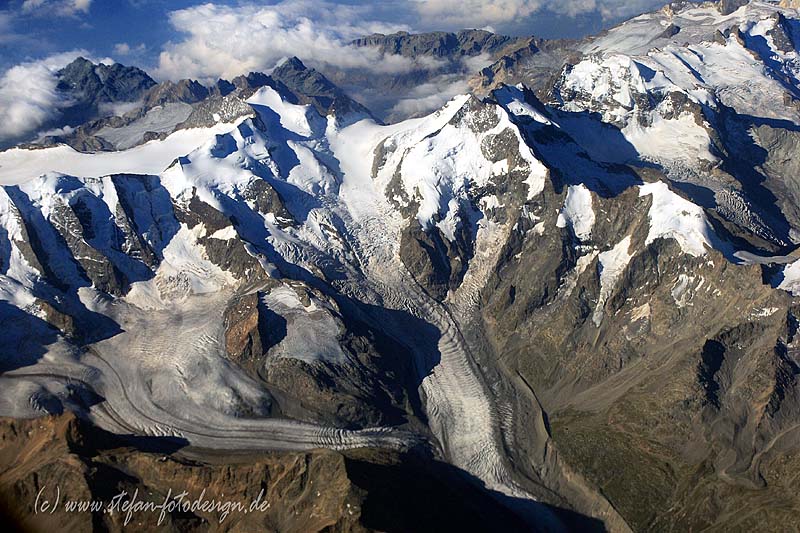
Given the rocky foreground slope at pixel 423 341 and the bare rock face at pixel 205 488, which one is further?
the rocky foreground slope at pixel 423 341

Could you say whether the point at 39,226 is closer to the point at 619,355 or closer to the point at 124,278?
the point at 124,278

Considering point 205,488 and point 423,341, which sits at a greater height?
point 205,488

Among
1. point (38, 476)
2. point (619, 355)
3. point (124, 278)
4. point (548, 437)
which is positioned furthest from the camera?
point (124, 278)

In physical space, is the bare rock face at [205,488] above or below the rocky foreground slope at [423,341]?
above

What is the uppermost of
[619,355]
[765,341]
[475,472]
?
[765,341]

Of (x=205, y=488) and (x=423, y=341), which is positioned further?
(x=423, y=341)

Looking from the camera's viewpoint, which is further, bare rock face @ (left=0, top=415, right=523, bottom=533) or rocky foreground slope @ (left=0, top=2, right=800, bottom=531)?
rocky foreground slope @ (left=0, top=2, right=800, bottom=531)

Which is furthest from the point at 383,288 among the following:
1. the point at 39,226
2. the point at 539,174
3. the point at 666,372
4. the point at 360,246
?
the point at 39,226

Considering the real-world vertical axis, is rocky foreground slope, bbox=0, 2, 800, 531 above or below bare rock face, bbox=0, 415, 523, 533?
below
